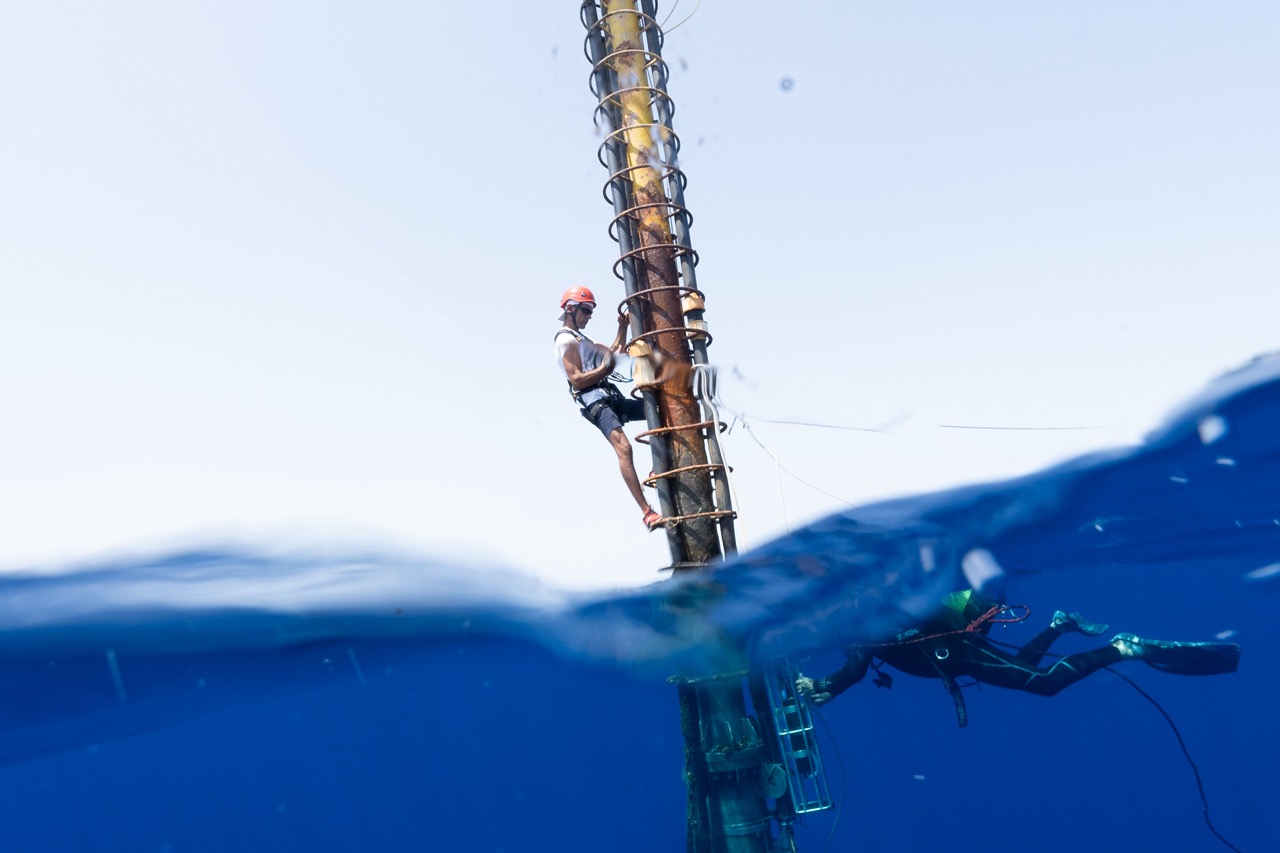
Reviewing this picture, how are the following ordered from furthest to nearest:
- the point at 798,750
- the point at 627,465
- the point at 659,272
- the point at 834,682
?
the point at 834,682 < the point at 627,465 < the point at 659,272 < the point at 798,750

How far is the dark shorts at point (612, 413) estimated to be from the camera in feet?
23.1

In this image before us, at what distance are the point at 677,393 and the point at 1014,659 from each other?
6420mm

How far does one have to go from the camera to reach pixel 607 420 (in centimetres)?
706

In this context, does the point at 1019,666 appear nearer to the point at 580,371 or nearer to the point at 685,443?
the point at 685,443

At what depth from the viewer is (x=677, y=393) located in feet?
21.0

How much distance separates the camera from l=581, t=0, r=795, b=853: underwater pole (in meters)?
5.80

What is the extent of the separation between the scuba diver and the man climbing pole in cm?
335

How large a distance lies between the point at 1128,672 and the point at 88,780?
46508 millimetres

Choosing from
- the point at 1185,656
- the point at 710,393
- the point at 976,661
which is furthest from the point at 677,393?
the point at 1185,656

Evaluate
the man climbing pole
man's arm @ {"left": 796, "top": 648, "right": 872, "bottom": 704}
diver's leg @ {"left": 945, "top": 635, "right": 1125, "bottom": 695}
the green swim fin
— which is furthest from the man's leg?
the green swim fin

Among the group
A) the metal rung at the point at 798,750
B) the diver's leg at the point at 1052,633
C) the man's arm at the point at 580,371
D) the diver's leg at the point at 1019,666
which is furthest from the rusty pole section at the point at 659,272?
→ the diver's leg at the point at 1052,633

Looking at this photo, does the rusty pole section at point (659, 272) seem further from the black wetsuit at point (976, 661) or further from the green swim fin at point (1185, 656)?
the green swim fin at point (1185, 656)

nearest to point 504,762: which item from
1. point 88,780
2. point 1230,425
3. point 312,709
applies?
point 88,780

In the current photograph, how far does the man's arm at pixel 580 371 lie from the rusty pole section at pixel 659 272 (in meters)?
0.67
